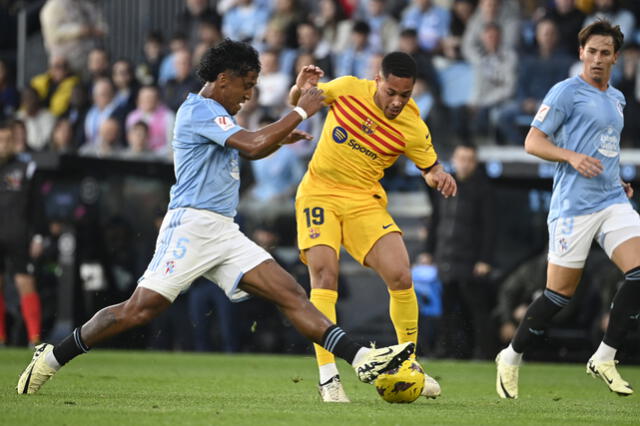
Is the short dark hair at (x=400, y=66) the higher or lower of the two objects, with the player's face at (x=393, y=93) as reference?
higher

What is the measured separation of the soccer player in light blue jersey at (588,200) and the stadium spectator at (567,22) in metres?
7.12

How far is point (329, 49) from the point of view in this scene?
1828 cm

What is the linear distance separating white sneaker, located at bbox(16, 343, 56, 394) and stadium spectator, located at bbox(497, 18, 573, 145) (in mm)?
8906

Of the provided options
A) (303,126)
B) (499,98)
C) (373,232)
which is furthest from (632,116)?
(373,232)

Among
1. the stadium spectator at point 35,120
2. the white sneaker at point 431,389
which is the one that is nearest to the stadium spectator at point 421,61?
the stadium spectator at point 35,120

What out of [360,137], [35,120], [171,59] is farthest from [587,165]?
[35,120]

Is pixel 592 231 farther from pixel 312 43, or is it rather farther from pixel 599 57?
pixel 312 43

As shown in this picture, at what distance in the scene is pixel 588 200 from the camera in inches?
359

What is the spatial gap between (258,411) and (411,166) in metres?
9.05

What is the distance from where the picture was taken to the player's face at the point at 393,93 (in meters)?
8.84

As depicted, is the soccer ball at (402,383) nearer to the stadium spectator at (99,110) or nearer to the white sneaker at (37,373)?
→ the white sneaker at (37,373)

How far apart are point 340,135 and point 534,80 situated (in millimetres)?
7259

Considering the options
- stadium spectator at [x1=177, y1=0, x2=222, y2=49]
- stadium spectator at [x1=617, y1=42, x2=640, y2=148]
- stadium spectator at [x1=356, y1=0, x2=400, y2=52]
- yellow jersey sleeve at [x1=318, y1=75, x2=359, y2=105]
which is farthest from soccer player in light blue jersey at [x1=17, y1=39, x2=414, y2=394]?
stadium spectator at [x1=177, y1=0, x2=222, y2=49]

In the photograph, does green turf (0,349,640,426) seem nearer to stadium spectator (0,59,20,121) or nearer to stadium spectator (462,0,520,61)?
stadium spectator (462,0,520,61)
